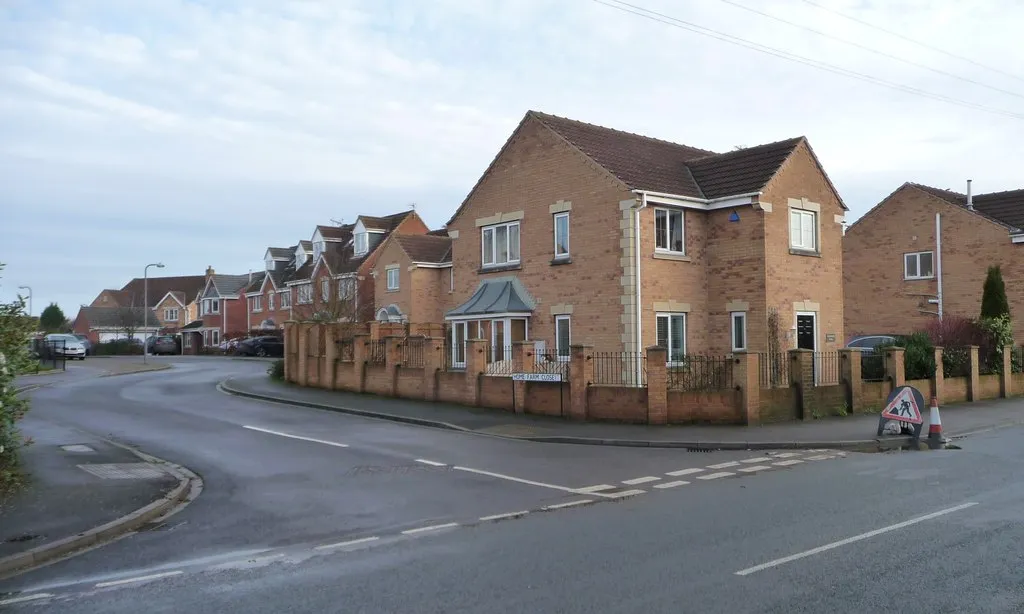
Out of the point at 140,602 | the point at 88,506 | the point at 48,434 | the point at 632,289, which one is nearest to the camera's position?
the point at 140,602

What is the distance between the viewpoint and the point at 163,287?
409 ft

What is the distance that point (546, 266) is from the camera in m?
26.5

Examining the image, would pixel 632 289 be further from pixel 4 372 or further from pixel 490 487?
pixel 4 372

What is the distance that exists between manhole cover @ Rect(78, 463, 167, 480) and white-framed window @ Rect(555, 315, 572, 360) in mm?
14477

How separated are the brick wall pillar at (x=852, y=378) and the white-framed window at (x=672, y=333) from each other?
4.68 metres

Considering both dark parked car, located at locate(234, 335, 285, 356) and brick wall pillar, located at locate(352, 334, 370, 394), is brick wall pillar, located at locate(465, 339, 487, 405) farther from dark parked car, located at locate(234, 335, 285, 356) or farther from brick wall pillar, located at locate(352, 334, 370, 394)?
dark parked car, located at locate(234, 335, 285, 356)

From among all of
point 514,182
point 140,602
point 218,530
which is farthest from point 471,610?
point 514,182

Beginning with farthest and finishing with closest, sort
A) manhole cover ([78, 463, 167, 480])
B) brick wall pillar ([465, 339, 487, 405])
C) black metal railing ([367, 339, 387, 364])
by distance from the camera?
1. black metal railing ([367, 339, 387, 364])
2. brick wall pillar ([465, 339, 487, 405])
3. manhole cover ([78, 463, 167, 480])

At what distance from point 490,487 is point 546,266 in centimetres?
1510

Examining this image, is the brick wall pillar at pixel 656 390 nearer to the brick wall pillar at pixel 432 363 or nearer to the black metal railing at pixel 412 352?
the brick wall pillar at pixel 432 363

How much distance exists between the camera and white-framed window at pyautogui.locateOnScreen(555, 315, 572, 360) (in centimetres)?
2597

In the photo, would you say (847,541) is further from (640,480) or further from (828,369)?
(828,369)

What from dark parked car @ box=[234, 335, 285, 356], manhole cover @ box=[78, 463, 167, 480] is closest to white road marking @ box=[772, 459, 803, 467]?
manhole cover @ box=[78, 463, 167, 480]

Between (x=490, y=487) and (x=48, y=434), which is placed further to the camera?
(x=48, y=434)
